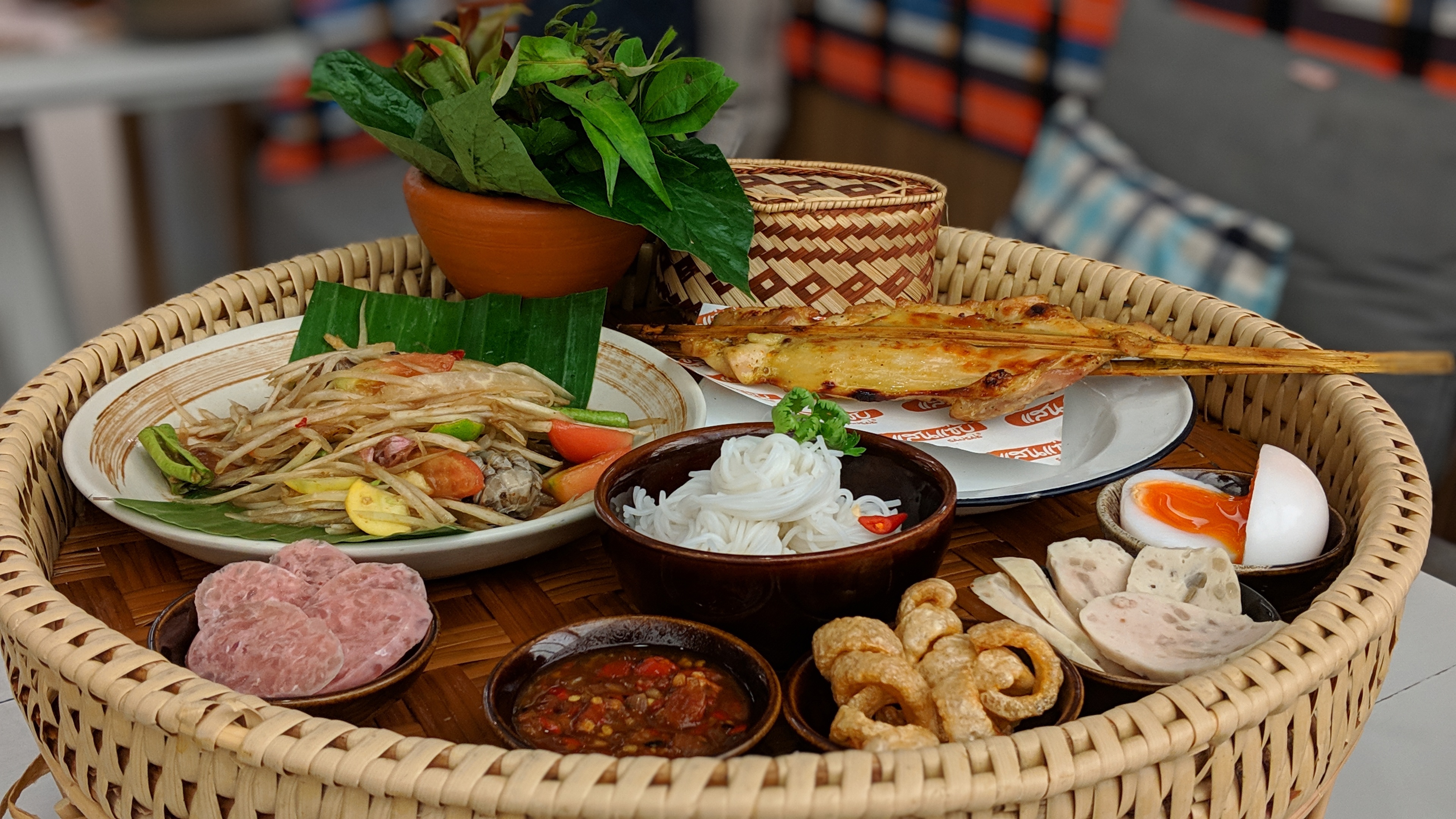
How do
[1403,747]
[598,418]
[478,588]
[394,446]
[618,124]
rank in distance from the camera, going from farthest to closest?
[1403,747] → [618,124] → [598,418] → [394,446] → [478,588]

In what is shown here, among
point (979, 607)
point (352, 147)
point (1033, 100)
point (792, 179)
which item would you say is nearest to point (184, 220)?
point (352, 147)

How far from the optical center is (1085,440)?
5.72 feet

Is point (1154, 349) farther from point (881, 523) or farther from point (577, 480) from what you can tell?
point (577, 480)

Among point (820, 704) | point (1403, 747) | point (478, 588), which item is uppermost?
point (820, 704)

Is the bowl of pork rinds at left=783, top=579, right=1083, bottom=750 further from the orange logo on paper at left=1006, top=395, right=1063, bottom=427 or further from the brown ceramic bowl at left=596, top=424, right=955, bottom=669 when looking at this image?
the orange logo on paper at left=1006, top=395, right=1063, bottom=427

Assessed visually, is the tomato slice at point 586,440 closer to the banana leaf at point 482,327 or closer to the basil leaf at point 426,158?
the banana leaf at point 482,327

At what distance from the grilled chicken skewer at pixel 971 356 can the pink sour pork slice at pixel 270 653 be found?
30.3 inches

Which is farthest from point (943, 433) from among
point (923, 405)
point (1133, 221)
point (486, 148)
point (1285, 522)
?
point (1133, 221)

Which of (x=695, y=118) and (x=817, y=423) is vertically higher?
(x=695, y=118)

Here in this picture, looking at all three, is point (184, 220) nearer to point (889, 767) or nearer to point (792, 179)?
point (792, 179)

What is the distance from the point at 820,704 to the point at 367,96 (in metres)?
1.30

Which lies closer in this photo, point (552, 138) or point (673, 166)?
point (552, 138)

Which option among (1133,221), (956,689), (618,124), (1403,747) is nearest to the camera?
(956,689)

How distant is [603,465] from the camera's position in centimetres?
152
